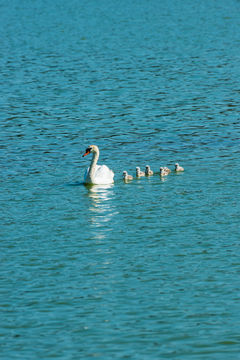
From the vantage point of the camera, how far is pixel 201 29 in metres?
81.9

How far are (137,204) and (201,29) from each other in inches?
2215

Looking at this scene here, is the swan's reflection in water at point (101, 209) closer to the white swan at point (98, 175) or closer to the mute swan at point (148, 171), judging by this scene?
the white swan at point (98, 175)

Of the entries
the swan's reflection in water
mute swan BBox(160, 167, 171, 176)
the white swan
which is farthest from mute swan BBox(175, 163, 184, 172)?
the swan's reflection in water

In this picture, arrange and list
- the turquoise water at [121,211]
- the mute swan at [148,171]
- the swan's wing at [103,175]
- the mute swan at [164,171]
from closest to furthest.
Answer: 1. the turquoise water at [121,211]
2. the swan's wing at [103,175]
3. the mute swan at [148,171]
4. the mute swan at [164,171]

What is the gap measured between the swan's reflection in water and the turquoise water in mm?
66

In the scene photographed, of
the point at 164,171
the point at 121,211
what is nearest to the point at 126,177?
the point at 164,171

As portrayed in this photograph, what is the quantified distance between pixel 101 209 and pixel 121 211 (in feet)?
2.94

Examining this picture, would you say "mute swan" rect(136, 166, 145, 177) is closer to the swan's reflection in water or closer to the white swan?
the white swan

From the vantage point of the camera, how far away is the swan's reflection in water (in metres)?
25.8

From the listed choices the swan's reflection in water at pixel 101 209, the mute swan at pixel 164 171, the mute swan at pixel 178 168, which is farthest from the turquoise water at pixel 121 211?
the mute swan at pixel 178 168

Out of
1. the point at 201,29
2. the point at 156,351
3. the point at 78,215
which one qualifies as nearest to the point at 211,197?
the point at 78,215

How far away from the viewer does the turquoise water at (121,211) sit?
18.4 meters

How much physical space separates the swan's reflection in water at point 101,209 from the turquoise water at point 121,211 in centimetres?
7

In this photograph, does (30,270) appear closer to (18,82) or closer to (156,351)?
(156,351)
